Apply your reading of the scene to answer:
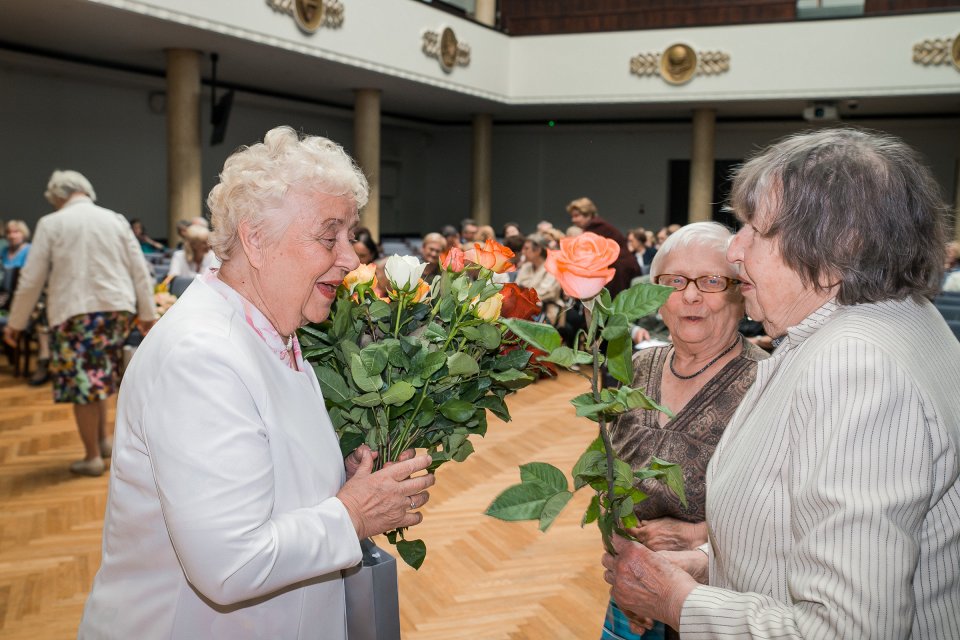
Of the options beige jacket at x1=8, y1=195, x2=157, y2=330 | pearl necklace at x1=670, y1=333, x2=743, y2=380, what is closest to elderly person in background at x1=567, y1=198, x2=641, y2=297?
beige jacket at x1=8, y1=195, x2=157, y2=330

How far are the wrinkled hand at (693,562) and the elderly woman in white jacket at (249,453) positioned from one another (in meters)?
0.52

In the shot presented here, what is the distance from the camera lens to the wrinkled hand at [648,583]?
1.34 m

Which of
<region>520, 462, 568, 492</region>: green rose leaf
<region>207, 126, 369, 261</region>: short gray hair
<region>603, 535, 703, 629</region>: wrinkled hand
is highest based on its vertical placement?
<region>207, 126, 369, 261</region>: short gray hair

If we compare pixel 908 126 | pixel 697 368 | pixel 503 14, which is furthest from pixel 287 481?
pixel 908 126

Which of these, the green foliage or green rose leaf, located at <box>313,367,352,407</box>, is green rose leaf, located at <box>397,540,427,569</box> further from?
green rose leaf, located at <box>313,367,352,407</box>

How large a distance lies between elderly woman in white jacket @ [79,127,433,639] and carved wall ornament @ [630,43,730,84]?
13627 mm

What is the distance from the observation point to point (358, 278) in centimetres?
167

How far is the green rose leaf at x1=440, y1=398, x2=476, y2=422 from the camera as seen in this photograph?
156 centimetres

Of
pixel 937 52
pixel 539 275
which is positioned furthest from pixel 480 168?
pixel 539 275

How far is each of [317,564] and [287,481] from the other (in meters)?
0.15

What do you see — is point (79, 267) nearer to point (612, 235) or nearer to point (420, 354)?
point (420, 354)

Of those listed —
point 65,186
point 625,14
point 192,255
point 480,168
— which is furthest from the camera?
point 480,168

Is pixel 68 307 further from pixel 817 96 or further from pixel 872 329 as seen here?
pixel 817 96

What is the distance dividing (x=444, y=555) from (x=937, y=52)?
40.9ft
